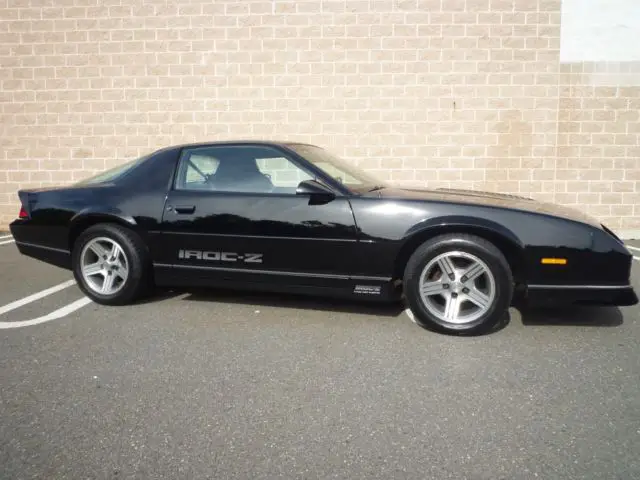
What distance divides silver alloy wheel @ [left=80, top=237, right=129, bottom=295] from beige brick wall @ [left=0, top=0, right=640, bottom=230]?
377 centimetres

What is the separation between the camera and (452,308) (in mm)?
3533

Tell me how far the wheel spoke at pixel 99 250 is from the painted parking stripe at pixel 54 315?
45cm

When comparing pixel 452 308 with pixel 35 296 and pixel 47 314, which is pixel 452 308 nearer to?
pixel 47 314

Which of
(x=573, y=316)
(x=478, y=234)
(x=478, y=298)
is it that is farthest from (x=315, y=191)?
(x=573, y=316)

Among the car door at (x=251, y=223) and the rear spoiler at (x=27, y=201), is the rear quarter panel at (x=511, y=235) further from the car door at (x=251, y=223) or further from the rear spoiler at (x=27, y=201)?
the rear spoiler at (x=27, y=201)

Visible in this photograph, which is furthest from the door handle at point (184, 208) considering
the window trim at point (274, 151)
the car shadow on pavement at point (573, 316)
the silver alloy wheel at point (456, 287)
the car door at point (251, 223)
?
the car shadow on pavement at point (573, 316)

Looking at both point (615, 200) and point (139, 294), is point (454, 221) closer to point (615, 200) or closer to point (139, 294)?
point (139, 294)

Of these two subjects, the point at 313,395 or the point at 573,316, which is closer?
the point at 313,395

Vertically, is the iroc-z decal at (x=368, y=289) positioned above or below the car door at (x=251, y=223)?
below

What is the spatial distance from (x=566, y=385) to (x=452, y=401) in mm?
660

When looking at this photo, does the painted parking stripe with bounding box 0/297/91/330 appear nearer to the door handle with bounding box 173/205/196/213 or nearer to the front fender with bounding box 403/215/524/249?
the door handle with bounding box 173/205/196/213

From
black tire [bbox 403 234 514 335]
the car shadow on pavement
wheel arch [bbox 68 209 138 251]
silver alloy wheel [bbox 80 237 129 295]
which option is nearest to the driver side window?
wheel arch [bbox 68 209 138 251]

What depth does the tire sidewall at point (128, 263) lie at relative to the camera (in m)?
4.10

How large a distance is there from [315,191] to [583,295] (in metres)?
1.89
